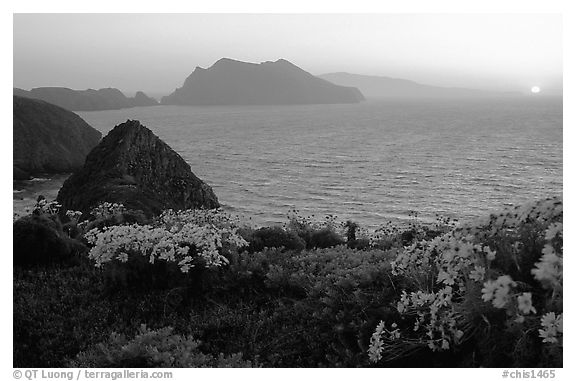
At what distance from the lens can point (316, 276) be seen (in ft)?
19.0

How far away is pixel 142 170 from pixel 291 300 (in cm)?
1693

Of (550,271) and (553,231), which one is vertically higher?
(553,231)

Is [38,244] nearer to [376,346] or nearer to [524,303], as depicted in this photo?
[376,346]

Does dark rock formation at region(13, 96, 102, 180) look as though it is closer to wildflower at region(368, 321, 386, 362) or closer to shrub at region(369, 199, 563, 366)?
wildflower at region(368, 321, 386, 362)

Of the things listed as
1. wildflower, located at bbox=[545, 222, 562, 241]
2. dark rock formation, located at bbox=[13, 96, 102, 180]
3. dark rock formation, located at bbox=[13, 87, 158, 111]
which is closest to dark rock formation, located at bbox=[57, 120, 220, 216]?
dark rock formation, located at bbox=[13, 96, 102, 180]

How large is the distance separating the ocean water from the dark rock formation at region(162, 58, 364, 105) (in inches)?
15.5

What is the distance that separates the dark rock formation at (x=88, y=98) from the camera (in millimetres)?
8039

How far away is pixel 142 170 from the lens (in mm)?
21312

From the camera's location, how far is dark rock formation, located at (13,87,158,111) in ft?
26.4

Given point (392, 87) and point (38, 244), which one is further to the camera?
point (392, 87)

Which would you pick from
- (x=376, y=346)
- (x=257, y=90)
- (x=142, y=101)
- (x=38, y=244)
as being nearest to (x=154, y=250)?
(x=38, y=244)

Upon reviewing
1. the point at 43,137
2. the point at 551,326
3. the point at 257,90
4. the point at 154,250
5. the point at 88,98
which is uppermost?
the point at 257,90
